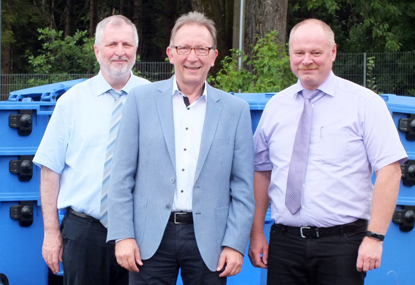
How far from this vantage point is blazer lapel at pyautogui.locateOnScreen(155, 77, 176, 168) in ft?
9.48

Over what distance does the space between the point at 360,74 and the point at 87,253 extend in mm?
10720

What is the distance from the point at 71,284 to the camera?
3.40m

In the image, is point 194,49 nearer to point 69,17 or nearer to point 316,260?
point 316,260

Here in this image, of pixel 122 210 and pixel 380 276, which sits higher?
pixel 122 210

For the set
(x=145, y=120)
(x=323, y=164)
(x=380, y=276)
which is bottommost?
(x=380, y=276)

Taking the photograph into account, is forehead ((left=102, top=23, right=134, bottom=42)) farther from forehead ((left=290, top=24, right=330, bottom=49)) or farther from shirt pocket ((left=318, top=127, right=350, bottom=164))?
shirt pocket ((left=318, top=127, right=350, bottom=164))

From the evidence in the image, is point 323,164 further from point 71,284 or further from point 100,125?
point 71,284

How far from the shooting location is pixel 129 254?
111 inches

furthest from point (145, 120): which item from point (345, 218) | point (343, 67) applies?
point (343, 67)

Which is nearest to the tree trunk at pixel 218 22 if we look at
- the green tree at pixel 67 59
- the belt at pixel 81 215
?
the green tree at pixel 67 59

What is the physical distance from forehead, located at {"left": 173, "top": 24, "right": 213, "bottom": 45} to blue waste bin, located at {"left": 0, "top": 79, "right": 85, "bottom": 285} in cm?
164

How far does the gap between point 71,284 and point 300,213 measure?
1.33 meters

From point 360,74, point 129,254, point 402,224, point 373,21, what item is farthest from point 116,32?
point 373,21

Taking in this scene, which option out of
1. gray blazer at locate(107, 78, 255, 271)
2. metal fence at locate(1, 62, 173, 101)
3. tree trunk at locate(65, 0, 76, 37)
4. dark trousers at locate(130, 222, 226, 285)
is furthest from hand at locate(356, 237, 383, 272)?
tree trunk at locate(65, 0, 76, 37)
